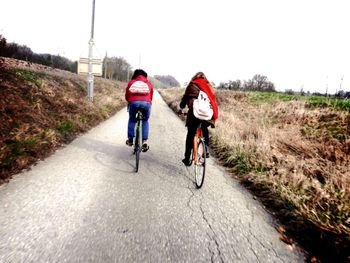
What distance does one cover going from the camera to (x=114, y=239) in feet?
8.89

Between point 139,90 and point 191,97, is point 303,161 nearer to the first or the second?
point 191,97

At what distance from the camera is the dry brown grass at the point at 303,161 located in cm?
352

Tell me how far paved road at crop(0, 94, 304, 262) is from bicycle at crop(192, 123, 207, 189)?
0.63 ft

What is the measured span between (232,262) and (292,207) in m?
1.68

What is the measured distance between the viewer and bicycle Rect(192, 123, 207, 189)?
4.49 m

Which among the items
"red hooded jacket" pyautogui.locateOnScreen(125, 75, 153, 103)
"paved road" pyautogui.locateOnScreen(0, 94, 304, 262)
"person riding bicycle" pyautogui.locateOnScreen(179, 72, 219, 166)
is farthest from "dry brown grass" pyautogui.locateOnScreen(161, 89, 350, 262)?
"red hooded jacket" pyautogui.locateOnScreen(125, 75, 153, 103)

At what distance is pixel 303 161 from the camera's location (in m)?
5.02

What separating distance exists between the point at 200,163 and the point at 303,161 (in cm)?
216

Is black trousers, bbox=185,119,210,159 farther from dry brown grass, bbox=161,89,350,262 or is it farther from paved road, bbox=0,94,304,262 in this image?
dry brown grass, bbox=161,89,350,262

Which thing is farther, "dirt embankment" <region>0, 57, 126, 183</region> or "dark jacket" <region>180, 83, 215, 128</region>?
"dark jacket" <region>180, 83, 215, 128</region>

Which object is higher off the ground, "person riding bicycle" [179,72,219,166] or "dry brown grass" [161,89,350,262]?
"person riding bicycle" [179,72,219,166]

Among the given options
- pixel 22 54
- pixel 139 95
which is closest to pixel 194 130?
pixel 139 95

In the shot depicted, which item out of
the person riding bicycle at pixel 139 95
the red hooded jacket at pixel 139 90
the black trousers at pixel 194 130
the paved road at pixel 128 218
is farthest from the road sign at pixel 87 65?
the black trousers at pixel 194 130

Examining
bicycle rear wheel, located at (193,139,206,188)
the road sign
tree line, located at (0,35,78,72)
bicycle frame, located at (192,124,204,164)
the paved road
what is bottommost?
the paved road
